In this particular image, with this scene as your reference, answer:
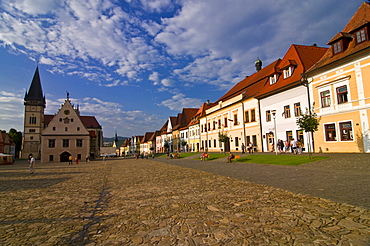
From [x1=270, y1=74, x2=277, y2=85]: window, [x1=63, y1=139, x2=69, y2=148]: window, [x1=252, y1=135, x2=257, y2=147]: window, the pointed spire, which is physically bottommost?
[x1=252, y1=135, x2=257, y2=147]: window

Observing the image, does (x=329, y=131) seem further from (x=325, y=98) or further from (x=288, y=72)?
(x=288, y=72)

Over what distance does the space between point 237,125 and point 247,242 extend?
34275 mm

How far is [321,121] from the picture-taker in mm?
22609

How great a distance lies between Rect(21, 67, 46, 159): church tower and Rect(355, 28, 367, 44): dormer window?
89.1 m


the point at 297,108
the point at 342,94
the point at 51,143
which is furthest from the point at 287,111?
the point at 51,143

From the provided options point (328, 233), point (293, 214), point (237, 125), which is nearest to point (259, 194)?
point (293, 214)

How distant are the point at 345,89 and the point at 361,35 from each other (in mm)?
4603

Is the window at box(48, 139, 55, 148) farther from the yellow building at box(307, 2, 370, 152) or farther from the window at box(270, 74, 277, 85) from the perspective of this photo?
the yellow building at box(307, 2, 370, 152)

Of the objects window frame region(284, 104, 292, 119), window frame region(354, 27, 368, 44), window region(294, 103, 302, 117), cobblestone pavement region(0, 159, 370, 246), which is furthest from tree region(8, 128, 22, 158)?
window frame region(354, 27, 368, 44)

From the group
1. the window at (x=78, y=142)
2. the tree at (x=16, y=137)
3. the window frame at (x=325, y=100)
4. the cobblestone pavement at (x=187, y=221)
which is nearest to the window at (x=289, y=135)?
the window frame at (x=325, y=100)

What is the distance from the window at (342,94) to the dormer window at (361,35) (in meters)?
3.93

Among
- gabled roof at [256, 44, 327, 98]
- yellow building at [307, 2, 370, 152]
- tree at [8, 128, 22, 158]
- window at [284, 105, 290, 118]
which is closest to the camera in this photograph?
yellow building at [307, 2, 370, 152]

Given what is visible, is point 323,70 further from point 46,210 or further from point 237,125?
point 46,210

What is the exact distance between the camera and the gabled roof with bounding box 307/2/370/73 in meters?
19.4
